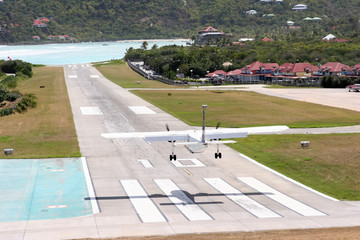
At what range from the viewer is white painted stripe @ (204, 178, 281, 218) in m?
42.5

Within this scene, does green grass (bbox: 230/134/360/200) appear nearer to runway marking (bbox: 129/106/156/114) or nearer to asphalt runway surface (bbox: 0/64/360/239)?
asphalt runway surface (bbox: 0/64/360/239)

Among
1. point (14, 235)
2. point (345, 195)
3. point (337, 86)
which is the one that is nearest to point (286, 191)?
point (345, 195)

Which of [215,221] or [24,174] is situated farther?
[24,174]

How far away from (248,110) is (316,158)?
4073 cm

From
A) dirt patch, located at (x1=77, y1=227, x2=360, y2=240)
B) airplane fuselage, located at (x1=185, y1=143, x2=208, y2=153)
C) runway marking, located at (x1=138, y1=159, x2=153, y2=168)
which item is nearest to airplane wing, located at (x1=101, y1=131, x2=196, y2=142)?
airplane fuselage, located at (x1=185, y1=143, x2=208, y2=153)

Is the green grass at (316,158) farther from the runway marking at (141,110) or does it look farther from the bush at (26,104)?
the bush at (26,104)

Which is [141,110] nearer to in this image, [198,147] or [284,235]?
[198,147]

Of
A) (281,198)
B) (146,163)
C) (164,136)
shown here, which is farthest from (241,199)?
(146,163)

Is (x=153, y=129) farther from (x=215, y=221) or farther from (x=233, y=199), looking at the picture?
(x=215, y=221)

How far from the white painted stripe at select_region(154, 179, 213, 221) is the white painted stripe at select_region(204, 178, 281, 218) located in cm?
358

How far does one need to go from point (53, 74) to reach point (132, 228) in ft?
523

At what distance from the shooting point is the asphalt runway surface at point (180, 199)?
3934 centimetres

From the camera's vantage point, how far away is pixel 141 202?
45281 millimetres

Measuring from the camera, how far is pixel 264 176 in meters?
53.8
